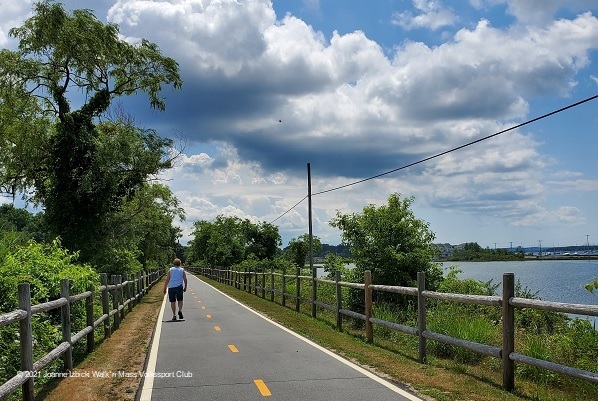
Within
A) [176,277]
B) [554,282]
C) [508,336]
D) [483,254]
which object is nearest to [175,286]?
[176,277]

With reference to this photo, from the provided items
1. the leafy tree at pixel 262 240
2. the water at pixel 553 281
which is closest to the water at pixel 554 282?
the water at pixel 553 281

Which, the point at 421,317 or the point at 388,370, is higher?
the point at 421,317

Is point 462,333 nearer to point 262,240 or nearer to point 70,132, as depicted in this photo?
point 70,132

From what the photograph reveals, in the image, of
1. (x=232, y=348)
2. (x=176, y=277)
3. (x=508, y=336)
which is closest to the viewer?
(x=508, y=336)

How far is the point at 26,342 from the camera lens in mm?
6883

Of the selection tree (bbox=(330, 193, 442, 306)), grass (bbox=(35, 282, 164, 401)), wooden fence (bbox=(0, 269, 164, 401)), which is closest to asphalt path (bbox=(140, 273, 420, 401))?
grass (bbox=(35, 282, 164, 401))

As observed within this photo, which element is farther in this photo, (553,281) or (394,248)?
(553,281)

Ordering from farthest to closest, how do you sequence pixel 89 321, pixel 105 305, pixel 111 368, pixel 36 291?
1. pixel 105 305
2. pixel 89 321
3. pixel 36 291
4. pixel 111 368

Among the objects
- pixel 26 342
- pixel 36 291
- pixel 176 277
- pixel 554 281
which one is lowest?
pixel 554 281

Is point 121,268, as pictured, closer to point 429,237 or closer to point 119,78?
point 119,78

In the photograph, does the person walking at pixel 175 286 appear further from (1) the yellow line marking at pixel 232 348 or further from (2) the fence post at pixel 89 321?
(1) the yellow line marking at pixel 232 348

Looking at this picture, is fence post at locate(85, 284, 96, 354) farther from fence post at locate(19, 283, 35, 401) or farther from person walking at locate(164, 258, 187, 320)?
person walking at locate(164, 258, 187, 320)

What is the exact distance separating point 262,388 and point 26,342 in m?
3.09

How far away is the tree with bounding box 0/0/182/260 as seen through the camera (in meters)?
26.3
